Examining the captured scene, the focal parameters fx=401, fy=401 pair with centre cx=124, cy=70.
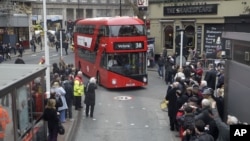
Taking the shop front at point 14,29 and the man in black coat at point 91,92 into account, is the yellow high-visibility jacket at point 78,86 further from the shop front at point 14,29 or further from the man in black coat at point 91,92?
the shop front at point 14,29

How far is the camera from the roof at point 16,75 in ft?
24.9

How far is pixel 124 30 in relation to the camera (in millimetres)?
21219

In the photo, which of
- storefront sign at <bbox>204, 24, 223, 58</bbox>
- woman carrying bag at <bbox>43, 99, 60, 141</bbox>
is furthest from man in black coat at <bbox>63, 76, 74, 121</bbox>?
storefront sign at <bbox>204, 24, 223, 58</bbox>

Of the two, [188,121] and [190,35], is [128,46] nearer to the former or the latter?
[190,35]

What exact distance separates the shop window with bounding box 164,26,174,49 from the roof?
78.1ft

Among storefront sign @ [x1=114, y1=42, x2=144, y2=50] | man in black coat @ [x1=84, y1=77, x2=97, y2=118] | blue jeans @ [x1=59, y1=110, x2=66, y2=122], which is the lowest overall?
blue jeans @ [x1=59, y1=110, x2=66, y2=122]

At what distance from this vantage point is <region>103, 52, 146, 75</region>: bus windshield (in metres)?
21.3

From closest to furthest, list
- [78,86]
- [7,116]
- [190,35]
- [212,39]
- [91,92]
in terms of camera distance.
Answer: [7,116] → [91,92] → [78,86] → [212,39] → [190,35]

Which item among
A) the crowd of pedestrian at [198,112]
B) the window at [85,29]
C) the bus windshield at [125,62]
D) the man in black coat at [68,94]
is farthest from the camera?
the window at [85,29]

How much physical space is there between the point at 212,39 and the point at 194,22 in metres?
2.28

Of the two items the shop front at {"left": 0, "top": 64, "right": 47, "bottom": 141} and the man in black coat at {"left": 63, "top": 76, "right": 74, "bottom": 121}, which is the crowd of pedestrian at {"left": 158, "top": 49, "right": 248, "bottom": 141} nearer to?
the shop front at {"left": 0, "top": 64, "right": 47, "bottom": 141}

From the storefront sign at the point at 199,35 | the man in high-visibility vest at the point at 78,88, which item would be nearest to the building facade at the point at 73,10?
the storefront sign at the point at 199,35

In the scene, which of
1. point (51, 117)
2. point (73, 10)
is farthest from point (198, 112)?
point (73, 10)

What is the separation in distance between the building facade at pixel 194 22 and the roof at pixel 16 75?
18216mm
